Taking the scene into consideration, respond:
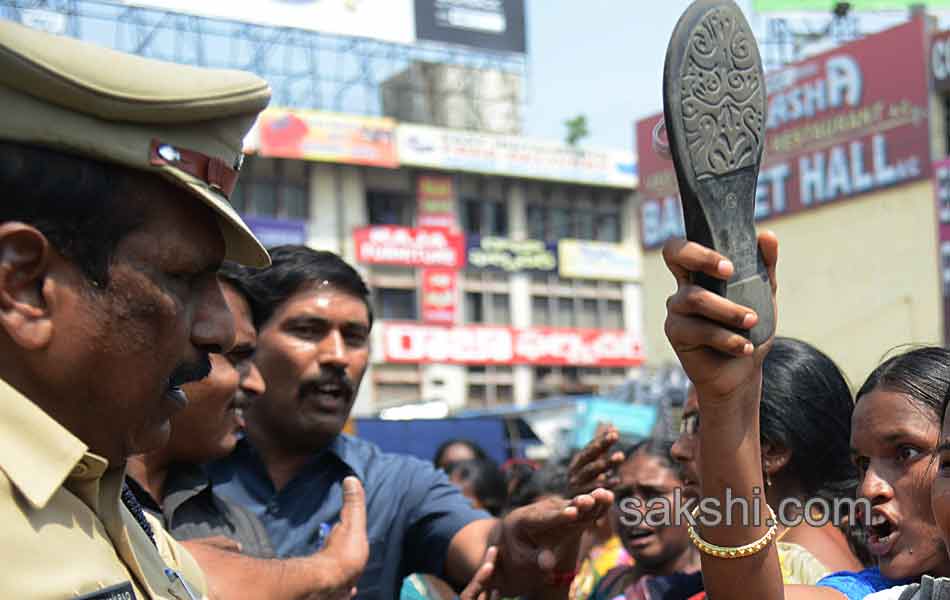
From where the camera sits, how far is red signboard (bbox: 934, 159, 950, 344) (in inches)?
712

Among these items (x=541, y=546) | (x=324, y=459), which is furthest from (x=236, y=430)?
(x=541, y=546)

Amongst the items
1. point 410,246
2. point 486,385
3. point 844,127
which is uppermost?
point 844,127

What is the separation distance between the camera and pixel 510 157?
102 ft

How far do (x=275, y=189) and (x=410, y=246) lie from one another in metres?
3.49

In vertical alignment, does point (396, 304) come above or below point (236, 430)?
below

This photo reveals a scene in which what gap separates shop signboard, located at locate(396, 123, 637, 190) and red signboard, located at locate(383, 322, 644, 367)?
404cm

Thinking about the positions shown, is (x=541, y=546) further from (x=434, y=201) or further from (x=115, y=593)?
(x=434, y=201)

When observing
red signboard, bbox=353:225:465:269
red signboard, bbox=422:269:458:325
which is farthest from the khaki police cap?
red signboard, bbox=422:269:458:325

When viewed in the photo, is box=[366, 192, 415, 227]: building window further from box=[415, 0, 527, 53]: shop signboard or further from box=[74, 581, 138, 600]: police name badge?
box=[74, 581, 138, 600]: police name badge

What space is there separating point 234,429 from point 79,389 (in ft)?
4.59

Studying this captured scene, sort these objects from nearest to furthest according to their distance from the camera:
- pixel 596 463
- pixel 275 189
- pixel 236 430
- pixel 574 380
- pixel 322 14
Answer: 1. pixel 596 463
2. pixel 236 430
3. pixel 322 14
4. pixel 275 189
5. pixel 574 380

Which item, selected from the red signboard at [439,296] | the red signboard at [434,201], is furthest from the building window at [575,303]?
the red signboard at [434,201]

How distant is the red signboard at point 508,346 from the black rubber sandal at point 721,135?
2706cm

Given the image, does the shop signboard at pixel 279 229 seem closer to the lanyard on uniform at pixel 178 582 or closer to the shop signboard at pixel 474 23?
the shop signboard at pixel 474 23
